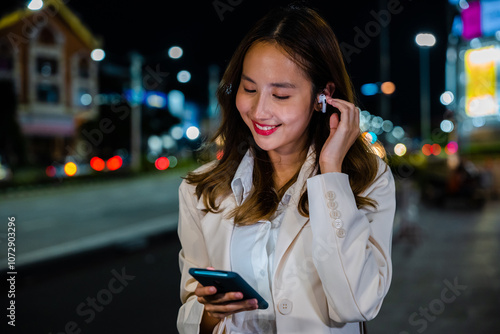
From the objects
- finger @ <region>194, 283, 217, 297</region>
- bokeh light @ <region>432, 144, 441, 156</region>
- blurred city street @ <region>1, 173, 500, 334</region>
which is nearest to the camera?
finger @ <region>194, 283, 217, 297</region>

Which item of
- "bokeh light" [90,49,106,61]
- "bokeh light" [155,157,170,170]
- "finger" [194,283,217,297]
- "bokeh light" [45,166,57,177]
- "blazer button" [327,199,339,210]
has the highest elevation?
"bokeh light" [90,49,106,61]

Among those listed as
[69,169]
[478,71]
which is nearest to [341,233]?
[478,71]

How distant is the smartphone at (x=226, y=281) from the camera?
5.05ft

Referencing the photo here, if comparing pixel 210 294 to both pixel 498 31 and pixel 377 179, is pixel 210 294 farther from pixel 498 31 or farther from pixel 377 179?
pixel 498 31

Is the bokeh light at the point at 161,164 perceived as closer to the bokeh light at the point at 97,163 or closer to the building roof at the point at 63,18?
the bokeh light at the point at 97,163

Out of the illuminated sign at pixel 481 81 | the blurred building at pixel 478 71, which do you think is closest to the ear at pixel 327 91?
the blurred building at pixel 478 71

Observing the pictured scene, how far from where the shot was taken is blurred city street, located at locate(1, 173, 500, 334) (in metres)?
5.16

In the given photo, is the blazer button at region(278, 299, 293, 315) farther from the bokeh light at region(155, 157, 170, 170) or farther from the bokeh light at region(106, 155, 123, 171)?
the bokeh light at region(155, 157, 170, 170)

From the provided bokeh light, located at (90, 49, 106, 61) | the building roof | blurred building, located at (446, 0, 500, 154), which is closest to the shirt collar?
blurred building, located at (446, 0, 500, 154)

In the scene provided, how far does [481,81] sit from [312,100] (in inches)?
928

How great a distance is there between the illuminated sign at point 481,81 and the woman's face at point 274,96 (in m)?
23.4

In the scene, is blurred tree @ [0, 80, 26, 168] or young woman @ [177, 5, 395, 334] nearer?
young woman @ [177, 5, 395, 334]

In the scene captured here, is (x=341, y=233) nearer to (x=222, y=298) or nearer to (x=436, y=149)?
(x=222, y=298)

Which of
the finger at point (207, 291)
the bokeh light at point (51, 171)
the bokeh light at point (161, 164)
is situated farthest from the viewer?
the bokeh light at point (161, 164)
